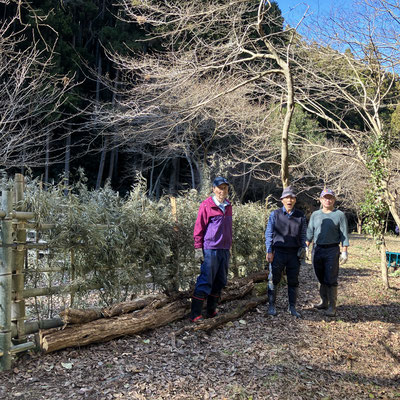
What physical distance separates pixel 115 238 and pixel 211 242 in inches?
45.4

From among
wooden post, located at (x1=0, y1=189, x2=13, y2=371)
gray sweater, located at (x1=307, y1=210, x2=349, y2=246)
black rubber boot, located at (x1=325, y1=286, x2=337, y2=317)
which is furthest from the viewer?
black rubber boot, located at (x1=325, y1=286, x2=337, y2=317)

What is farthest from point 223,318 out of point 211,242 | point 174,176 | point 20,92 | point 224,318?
point 174,176

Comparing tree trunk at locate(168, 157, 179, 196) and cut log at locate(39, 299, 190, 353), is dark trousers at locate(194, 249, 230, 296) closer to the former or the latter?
cut log at locate(39, 299, 190, 353)

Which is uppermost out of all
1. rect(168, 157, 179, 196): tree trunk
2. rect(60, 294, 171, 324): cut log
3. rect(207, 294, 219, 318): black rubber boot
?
rect(168, 157, 179, 196): tree trunk

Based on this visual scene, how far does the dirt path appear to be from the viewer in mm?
3129

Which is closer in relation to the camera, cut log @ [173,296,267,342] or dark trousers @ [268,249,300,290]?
cut log @ [173,296,267,342]

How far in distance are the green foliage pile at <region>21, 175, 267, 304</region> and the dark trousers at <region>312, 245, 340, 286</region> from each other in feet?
5.82

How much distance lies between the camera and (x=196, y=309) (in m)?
4.72

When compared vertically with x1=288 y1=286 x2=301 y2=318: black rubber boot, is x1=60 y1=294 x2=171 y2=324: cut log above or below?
above

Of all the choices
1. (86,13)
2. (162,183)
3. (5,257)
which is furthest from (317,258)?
(162,183)

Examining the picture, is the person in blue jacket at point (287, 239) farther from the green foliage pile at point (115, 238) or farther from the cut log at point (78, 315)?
the cut log at point (78, 315)

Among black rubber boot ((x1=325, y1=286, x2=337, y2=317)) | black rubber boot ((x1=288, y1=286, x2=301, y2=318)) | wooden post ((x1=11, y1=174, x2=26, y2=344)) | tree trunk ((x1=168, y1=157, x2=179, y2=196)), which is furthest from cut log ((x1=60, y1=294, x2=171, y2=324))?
tree trunk ((x1=168, y1=157, x2=179, y2=196))

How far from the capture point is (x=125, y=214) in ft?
14.5

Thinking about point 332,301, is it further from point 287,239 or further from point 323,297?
point 287,239
